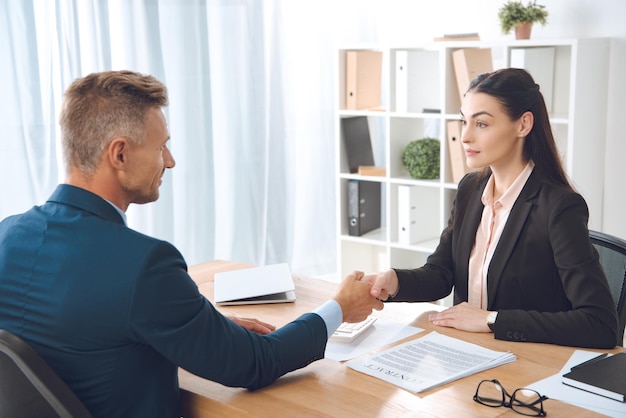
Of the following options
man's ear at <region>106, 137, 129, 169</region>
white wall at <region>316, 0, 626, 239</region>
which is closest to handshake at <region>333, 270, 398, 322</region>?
man's ear at <region>106, 137, 129, 169</region>

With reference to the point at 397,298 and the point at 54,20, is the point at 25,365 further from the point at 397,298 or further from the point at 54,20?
the point at 54,20

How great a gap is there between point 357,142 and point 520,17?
115 centimetres

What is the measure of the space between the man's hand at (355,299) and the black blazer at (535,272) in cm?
24

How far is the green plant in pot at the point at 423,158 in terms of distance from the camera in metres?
4.10

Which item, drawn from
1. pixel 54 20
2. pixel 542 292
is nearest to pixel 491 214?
pixel 542 292

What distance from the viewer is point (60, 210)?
1.56 metres

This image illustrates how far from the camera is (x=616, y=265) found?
7.27 feet

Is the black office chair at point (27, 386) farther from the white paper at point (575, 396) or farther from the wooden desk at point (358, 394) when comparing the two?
the white paper at point (575, 396)

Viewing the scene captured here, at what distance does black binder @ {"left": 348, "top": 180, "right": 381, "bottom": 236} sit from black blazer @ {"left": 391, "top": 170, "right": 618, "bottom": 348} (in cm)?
200

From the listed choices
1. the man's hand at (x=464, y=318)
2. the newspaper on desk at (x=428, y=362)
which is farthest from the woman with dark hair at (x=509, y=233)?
the newspaper on desk at (x=428, y=362)

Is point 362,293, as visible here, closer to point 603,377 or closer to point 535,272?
point 535,272

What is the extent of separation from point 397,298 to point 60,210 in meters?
1.03

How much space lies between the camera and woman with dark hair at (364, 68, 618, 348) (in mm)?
1988

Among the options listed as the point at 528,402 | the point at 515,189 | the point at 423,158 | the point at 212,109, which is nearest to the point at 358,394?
the point at 528,402
